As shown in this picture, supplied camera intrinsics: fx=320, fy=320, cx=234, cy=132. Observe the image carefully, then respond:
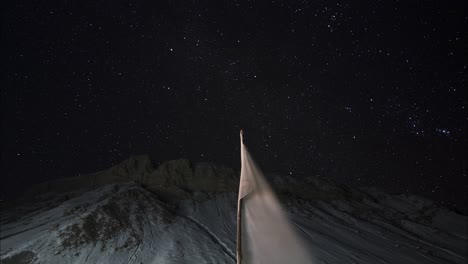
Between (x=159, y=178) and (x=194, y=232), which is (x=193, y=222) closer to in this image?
(x=194, y=232)

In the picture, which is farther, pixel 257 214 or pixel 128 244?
pixel 128 244

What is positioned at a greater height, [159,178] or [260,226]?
[260,226]

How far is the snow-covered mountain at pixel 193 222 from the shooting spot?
1062 inches

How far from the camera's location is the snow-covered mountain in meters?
27.0

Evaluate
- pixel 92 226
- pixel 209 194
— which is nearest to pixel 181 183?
pixel 209 194

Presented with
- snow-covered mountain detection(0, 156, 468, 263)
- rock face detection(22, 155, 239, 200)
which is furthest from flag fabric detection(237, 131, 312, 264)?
rock face detection(22, 155, 239, 200)

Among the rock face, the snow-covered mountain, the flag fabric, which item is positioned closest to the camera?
the flag fabric

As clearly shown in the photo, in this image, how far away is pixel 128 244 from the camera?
28234 mm

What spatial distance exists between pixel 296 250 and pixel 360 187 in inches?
2582

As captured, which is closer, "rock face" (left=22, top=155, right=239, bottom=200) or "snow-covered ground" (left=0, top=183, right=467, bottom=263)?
"snow-covered ground" (left=0, top=183, right=467, bottom=263)

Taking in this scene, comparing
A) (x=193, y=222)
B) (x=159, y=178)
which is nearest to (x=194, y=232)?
(x=193, y=222)

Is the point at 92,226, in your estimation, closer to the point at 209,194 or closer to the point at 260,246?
the point at 209,194

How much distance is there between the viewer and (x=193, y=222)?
1393 inches

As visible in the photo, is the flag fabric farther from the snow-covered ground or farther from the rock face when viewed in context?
the rock face
